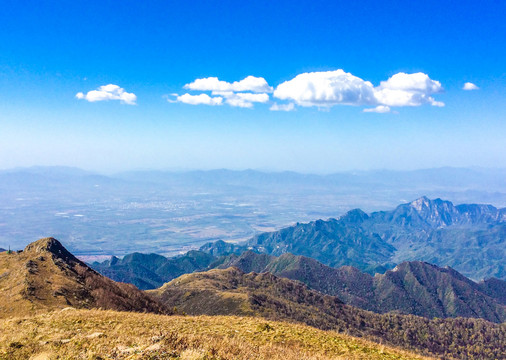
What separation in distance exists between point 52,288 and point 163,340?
2775 cm

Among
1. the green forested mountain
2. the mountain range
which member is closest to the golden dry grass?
the mountain range

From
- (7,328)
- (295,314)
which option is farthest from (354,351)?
(295,314)

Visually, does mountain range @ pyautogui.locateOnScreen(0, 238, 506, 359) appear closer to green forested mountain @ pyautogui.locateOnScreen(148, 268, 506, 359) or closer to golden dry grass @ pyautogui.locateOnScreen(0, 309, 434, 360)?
green forested mountain @ pyautogui.locateOnScreen(148, 268, 506, 359)

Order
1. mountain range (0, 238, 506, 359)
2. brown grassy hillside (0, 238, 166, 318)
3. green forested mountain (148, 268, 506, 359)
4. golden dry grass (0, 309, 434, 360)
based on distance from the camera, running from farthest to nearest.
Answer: green forested mountain (148, 268, 506, 359)
brown grassy hillside (0, 238, 166, 318)
mountain range (0, 238, 506, 359)
golden dry grass (0, 309, 434, 360)

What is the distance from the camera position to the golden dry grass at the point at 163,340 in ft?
49.7

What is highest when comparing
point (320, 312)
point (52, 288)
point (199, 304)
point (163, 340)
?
point (163, 340)

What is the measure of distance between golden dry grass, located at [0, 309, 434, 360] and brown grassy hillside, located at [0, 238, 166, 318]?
13.3 meters

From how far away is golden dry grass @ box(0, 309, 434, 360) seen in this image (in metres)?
15.1

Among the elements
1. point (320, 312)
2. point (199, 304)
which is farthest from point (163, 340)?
point (320, 312)

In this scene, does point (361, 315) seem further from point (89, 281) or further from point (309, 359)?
point (309, 359)

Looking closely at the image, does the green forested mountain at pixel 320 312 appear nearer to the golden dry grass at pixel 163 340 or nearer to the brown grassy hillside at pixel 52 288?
the brown grassy hillside at pixel 52 288

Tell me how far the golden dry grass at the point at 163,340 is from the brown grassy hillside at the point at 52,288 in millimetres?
13288

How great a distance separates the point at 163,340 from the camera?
1647cm

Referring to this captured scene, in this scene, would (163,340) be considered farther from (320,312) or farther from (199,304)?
(320,312)
